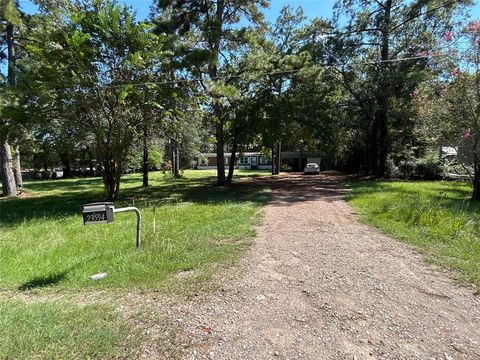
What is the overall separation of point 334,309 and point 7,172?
1652 centimetres

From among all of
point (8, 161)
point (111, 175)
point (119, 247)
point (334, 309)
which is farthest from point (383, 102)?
point (8, 161)

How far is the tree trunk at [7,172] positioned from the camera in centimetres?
1417

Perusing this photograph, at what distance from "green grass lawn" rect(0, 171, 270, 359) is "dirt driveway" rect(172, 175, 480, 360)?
0.61 m

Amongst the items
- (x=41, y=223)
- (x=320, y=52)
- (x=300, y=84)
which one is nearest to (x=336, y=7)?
(x=320, y=52)

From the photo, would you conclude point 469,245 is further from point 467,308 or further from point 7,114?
point 7,114

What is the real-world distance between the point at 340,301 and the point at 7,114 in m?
10.3

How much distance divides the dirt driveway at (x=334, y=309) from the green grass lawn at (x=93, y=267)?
605 millimetres

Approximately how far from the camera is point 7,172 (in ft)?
Answer: 47.8

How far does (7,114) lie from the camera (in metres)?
9.10

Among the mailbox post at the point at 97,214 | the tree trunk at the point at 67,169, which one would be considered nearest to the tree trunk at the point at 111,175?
the mailbox post at the point at 97,214

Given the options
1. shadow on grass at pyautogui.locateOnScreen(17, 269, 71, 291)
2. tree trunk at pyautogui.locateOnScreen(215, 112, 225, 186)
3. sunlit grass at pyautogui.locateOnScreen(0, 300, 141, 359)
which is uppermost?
tree trunk at pyautogui.locateOnScreen(215, 112, 225, 186)

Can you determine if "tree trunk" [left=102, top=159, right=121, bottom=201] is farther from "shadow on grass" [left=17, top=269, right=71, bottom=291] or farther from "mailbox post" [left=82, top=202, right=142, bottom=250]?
"mailbox post" [left=82, top=202, right=142, bottom=250]

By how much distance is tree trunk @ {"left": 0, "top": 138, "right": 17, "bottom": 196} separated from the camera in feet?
46.5

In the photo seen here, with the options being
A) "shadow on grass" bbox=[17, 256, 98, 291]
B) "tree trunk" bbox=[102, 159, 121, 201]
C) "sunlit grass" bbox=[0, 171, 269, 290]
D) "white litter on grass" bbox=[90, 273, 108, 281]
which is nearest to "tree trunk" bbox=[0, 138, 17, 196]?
"tree trunk" bbox=[102, 159, 121, 201]
